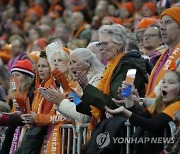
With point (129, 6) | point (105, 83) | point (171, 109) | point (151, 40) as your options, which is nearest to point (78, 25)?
point (129, 6)

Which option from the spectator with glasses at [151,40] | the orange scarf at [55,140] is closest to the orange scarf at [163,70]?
the orange scarf at [55,140]

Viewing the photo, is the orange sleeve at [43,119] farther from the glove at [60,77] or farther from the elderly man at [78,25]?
the elderly man at [78,25]

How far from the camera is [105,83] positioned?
8820mm

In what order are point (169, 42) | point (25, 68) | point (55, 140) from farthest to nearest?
point (25, 68) < point (55, 140) < point (169, 42)

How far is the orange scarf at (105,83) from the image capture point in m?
8.76

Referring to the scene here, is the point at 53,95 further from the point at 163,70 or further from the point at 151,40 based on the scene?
the point at 151,40

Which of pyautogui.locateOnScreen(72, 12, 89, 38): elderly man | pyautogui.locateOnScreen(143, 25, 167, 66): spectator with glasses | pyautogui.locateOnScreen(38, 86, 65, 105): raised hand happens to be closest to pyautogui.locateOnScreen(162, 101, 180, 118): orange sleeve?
pyautogui.locateOnScreen(38, 86, 65, 105): raised hand

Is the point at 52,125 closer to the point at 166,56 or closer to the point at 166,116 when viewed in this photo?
the point at 166,56

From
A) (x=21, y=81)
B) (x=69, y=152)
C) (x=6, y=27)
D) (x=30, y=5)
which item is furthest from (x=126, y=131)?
(x=30, y=5)

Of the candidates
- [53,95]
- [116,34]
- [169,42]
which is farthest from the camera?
[53,95]

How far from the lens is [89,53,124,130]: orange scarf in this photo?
8758 mm

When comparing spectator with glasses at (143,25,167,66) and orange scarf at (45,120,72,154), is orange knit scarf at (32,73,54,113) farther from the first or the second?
spectator with glasses at (143,25,167,66)

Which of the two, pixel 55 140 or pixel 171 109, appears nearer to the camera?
pixel 171 109

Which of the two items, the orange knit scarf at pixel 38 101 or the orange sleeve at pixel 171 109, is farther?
the orange knit scarf at pixel 38 101
